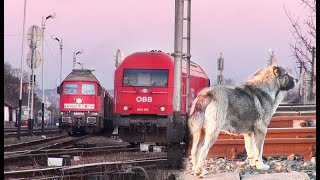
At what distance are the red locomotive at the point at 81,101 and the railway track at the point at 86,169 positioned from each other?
0.87 feet

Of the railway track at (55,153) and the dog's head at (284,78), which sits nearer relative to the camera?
the railway track at (55,153)

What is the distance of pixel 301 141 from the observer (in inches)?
149

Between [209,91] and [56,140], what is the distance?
1194mm

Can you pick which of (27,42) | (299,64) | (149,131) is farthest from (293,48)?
(27,42)

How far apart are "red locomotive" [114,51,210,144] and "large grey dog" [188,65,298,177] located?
0.66 ft

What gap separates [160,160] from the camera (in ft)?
13.4

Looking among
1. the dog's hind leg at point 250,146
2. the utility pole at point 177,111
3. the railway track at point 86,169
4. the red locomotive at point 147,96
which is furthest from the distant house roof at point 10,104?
the dog's hind leg at point 250,146

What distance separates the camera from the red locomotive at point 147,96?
12.3 feet

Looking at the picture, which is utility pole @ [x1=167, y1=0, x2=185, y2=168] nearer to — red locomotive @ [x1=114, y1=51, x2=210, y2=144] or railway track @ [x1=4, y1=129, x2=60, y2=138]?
red locomotive @ [x1=114, y1=51, x2=210, y2=144]

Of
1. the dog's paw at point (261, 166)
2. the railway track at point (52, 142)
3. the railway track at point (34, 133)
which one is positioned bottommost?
the dog's paw at point (261, 166)

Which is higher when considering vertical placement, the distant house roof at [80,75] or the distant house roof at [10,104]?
the distant house roof at [80,75]

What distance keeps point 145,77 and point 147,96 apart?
1.16 ft

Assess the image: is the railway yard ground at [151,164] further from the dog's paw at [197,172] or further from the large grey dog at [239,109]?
the large grey dog at [239,109]

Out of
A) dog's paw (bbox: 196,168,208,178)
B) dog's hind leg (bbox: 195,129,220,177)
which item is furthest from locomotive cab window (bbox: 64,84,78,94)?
dog's paw (bbox: 196,168,208,178)
